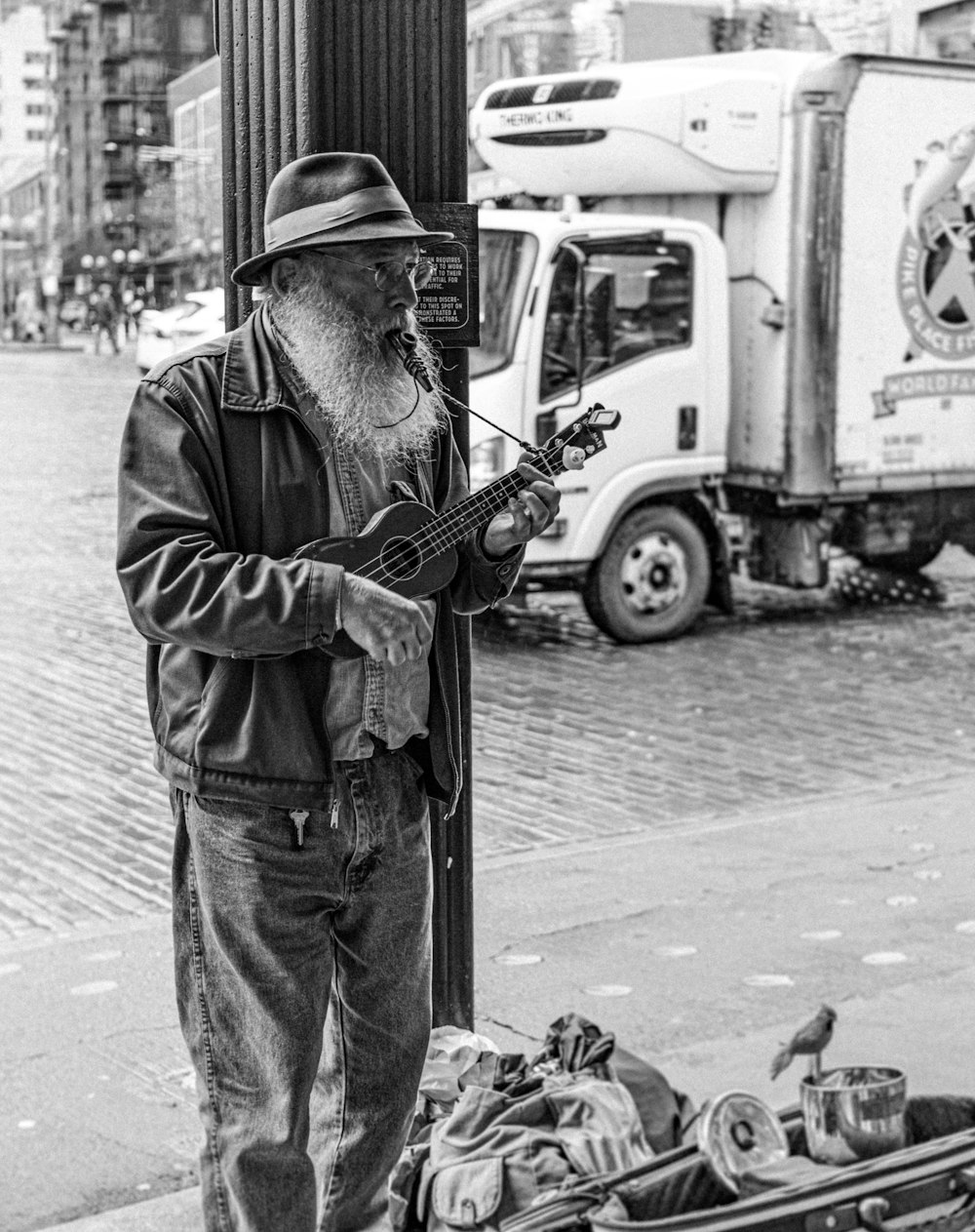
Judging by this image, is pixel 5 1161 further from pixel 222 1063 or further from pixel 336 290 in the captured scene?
pixel 336 290

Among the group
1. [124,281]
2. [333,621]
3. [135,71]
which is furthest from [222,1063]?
[135,71]

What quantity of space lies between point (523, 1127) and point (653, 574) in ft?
24.2

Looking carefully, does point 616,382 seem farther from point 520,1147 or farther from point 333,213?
point 333,213

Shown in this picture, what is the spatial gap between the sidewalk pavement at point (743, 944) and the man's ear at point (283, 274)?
1840 mm

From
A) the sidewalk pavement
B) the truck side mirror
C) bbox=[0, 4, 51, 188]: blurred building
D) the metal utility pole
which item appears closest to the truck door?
the truck side mirror

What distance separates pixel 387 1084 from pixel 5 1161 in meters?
1.25

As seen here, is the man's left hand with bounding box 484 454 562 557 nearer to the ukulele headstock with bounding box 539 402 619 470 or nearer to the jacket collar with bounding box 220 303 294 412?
the ukulele headstock with bounding box 539 402 619 470

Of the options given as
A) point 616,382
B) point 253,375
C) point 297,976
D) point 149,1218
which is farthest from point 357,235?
point 616,382

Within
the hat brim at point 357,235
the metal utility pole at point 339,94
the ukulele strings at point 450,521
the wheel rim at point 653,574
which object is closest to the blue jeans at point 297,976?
the ukulele strings at point 450,521

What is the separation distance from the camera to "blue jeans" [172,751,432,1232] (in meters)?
3.01

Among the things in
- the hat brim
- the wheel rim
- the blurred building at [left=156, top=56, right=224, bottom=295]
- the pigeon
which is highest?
the blurred building at [left=156, top=56, right=224, bottom=295]

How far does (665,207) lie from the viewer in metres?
11.4

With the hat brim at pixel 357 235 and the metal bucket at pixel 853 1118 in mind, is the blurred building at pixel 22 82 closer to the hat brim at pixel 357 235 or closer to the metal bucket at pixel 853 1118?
the hat brim at pixel 357 235

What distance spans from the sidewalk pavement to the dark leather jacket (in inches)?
47.7
